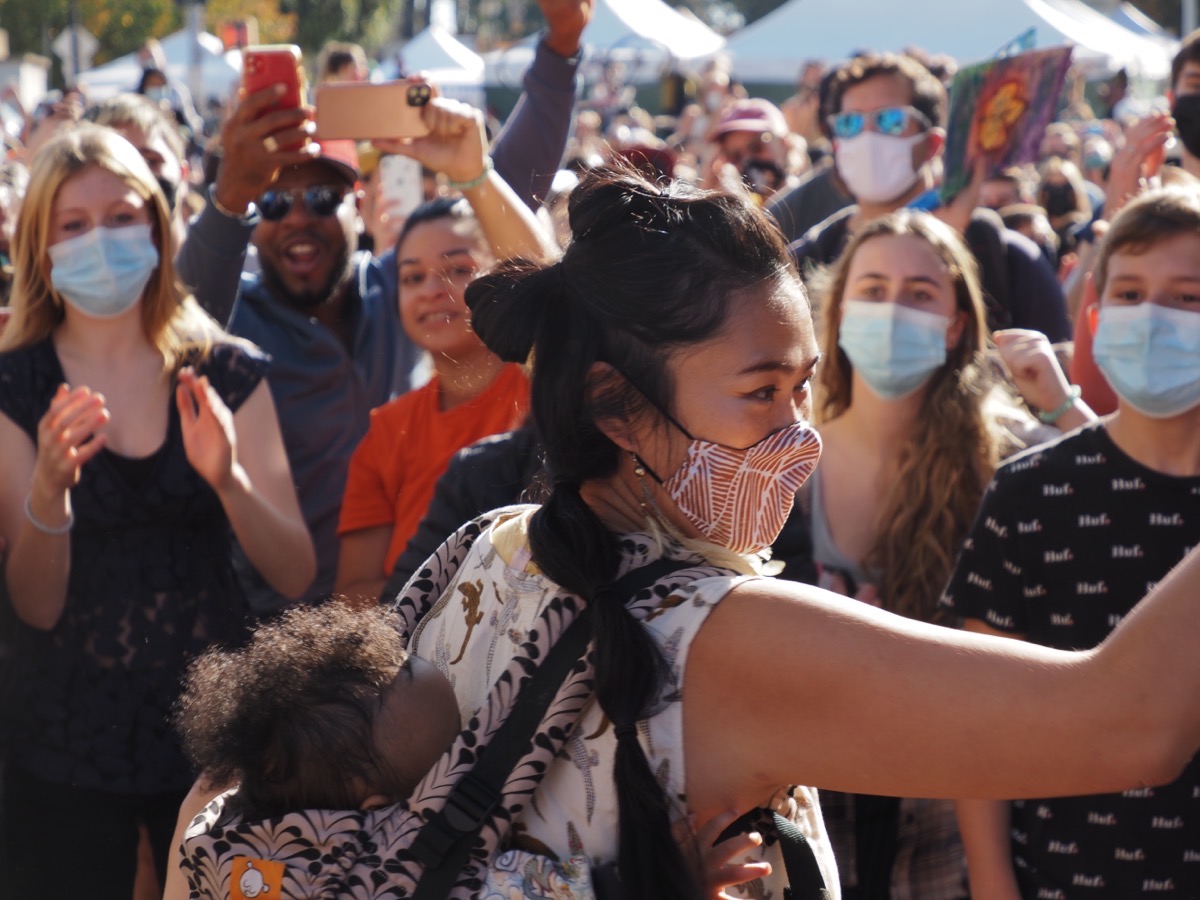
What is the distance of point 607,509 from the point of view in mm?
1796

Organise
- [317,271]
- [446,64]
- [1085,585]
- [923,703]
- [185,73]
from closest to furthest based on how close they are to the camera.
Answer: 1. [923,703]
2. [1085,585]
3. [317,271]
4. [446,64]
5. [185,73]

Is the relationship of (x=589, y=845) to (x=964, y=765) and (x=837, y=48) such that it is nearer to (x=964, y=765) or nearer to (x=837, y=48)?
(x=964, y=765)

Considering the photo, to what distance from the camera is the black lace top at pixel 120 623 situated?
3387 mm

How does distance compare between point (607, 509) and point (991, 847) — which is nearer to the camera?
point (607, 509)

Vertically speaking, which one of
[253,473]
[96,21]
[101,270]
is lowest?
[96,21]

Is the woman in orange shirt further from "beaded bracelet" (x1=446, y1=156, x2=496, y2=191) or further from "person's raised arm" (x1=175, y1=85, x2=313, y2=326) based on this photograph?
"person's raised arm" (x1=175, y1=85, x2=313, y2=326)

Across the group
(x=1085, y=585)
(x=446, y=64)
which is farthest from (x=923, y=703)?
(x=446, y=64)

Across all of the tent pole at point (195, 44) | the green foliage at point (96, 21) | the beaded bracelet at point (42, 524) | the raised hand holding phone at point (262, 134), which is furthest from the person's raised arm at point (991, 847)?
the green foliage at point (96, 21)

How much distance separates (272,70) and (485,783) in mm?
3012

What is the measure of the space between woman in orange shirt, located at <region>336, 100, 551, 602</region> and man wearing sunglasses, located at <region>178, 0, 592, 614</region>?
0.43 metres

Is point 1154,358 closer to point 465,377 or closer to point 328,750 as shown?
point 465,377

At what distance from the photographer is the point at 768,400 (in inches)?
68.3

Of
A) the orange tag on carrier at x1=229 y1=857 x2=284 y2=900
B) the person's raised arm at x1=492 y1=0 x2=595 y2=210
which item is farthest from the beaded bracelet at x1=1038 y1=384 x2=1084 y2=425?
the orange tag on carrier at x1=229 y1=857 x2=284 y2=900

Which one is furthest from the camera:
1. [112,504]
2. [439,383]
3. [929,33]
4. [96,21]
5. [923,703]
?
[96,21]
